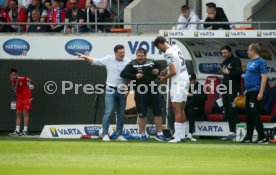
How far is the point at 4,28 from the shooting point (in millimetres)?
28359

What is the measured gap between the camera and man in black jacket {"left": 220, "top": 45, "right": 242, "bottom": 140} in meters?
21.9

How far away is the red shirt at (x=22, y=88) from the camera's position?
26.4 m

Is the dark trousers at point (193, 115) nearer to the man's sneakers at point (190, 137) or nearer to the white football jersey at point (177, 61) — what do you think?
the man's sneakers at point (190, 137)

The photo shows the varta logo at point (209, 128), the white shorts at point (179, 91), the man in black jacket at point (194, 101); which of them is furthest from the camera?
the varta logo at point (209, 128)

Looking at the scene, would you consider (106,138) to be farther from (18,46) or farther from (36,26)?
(36,26)

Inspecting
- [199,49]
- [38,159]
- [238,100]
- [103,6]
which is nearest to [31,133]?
[103,6]

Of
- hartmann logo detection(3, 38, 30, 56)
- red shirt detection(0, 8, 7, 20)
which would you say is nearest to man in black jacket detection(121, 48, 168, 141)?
hartmann logo detection(3, 38, 30, 56)

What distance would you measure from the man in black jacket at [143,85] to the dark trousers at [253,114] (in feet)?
6.59

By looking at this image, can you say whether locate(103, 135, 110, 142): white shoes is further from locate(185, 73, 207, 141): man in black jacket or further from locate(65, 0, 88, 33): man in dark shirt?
locate(65, 0, 88, 33): man in dark shirt

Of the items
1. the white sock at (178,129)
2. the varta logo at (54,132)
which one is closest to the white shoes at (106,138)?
the white sock at (178,129)

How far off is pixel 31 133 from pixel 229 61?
7.42 m

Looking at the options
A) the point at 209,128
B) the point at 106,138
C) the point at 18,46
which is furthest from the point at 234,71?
the point at 18,46

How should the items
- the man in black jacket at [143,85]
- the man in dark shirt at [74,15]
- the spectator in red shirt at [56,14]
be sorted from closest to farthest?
the man in black jacket at [143,85] < the man in dark shirt at [74,15] < the spectator in red shirt at [56,14]

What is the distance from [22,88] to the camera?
26.5m
